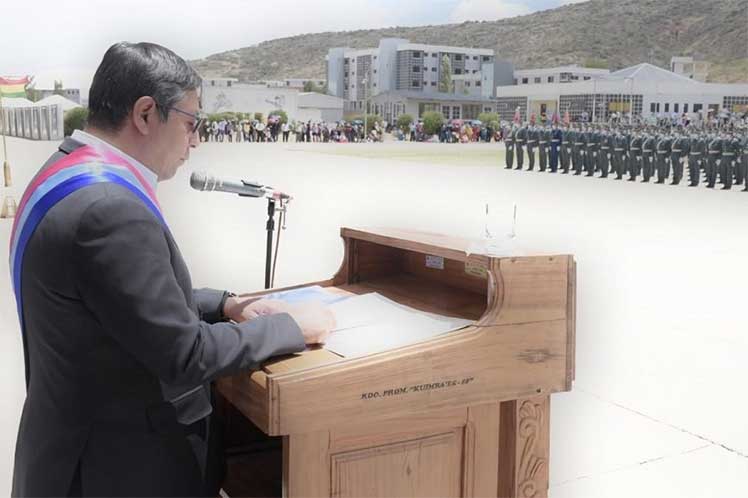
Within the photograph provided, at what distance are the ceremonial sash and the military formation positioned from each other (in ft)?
58.0

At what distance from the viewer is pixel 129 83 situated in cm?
150

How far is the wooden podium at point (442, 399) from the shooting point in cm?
158

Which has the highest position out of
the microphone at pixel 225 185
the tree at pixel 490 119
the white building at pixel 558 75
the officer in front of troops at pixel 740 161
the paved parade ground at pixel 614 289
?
the white building at pixel 558 75

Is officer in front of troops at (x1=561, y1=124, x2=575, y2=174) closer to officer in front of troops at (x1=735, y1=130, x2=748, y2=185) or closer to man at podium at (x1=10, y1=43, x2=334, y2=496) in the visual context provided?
officer in front of troops at (x1=735, y1=130, x2=748, y2=185)

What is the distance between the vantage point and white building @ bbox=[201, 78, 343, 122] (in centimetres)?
6462

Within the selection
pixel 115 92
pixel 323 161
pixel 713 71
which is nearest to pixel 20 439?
pixel 115 92

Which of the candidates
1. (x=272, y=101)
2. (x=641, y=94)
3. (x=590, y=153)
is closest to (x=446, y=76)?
(x=272, y=101)

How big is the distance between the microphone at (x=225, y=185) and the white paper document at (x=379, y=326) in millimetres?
370

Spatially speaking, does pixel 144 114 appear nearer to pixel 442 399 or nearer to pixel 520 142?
pixel 442 399

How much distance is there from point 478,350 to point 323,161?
2761 centimetres

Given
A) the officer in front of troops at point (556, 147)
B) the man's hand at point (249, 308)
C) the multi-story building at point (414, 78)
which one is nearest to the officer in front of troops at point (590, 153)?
the officer in front of troops at point (556, 147)

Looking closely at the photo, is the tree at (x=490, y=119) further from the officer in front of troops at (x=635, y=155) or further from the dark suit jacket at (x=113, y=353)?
the dark suit jacket at (x=113, y=353)

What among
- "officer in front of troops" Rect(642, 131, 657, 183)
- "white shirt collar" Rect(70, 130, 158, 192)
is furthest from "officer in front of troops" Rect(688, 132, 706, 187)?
"white shirt collar" Rect(70, 130, 158, 192)

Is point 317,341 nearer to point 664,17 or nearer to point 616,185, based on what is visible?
point 616,185
